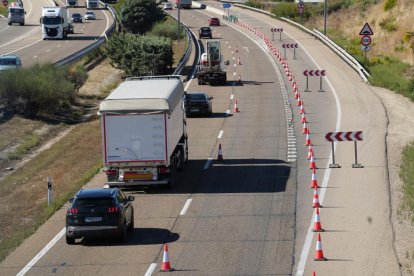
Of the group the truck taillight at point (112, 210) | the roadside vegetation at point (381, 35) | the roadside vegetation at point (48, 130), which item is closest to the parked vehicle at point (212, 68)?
the roadside vegetation at point (48, 130)

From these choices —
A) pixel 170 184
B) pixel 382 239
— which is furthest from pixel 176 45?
pixel 382 239

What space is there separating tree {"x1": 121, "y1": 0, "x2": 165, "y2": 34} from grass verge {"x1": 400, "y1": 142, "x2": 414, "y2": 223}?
61.9m

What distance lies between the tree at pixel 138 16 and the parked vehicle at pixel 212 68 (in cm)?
3653

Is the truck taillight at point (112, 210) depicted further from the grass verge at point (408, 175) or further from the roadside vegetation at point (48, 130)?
the grass verge at point (408, 175)

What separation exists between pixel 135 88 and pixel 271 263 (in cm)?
1238

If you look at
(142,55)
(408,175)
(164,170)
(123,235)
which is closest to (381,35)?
(142,55)

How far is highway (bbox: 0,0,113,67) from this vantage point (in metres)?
80.5

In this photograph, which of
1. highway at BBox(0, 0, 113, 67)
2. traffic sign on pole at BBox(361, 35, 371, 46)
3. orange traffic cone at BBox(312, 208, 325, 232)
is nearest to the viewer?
orange traffic cone at BBox(312, 208, 325, 232)

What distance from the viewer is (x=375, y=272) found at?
20422mm

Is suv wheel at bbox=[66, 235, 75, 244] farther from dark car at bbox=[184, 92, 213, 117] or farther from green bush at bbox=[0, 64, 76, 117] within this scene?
green bush at bbox=[0, 64, 76, 117]

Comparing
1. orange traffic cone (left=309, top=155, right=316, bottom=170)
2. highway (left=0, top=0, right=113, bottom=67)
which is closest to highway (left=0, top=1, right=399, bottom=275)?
orange traffic cone (left=309, top=155, right=316, bottom=170)

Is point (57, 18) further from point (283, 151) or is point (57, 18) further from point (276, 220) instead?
point (276, 220)

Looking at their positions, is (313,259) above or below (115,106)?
below

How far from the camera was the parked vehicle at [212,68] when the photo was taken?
59812mm
